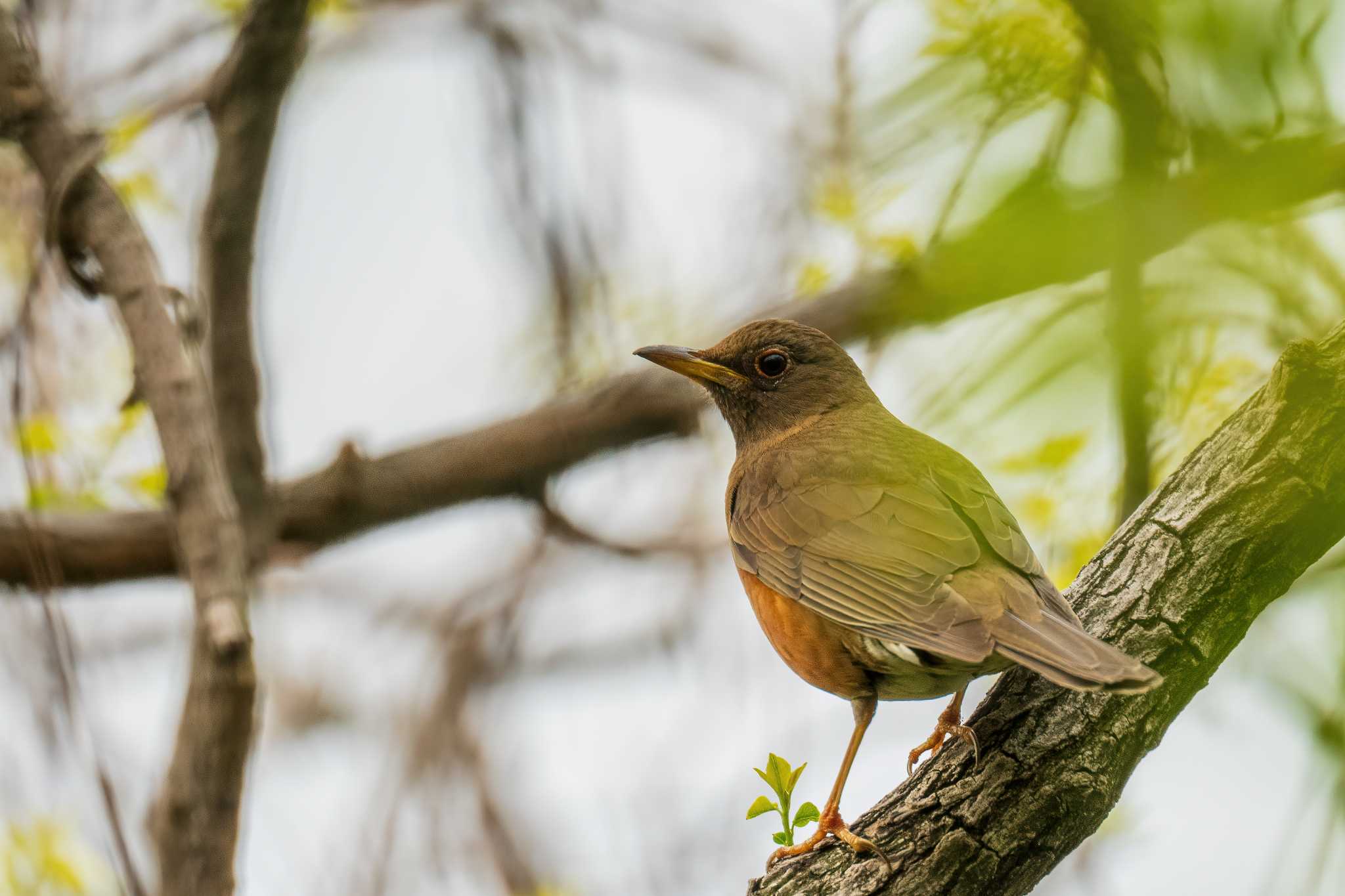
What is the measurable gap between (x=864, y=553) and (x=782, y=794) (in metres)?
1.01

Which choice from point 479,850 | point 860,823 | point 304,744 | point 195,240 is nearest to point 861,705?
point 860,823

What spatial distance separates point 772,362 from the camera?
5.75 meters

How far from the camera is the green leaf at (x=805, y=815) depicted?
3.56 metres

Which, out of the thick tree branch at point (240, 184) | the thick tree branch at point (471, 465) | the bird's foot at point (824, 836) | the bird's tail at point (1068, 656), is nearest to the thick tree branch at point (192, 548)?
the thick tree branch at point (240, 184)

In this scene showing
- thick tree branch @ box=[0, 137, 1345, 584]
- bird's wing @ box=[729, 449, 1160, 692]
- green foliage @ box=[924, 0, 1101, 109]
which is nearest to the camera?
green foliage @ box=[924, 0, 1101, 109]

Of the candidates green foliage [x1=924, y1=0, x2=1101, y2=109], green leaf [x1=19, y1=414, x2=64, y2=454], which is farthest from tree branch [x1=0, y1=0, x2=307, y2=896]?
green foliage [x1=924, y1=0, x2=1101, y2=109]

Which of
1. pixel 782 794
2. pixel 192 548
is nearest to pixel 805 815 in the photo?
pixel 782 794

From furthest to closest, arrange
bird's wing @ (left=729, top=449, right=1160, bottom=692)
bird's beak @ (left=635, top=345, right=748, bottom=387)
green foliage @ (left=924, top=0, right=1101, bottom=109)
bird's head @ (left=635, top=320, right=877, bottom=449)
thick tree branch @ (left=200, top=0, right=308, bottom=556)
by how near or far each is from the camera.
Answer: bird's head @ (left=635, top=320, right=877, bottom=449) → bird's beak @ (left=635, top=345, right=748, bottom=387) → thick tree branch @ (left=200, top=0, right=308, bottom=556) → bird's wing @ (left=729, top=449, right=1160, bottom=692) → green foliage @ (left=924, top=0, right=1101, bottom=109)

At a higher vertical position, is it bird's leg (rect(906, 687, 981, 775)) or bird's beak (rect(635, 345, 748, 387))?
bird's beak (rect(635, 345, 748, 387))

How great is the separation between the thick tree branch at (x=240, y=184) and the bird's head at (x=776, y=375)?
1870mm

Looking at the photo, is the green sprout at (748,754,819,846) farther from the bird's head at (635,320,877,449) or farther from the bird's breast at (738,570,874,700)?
the bird's head at (635,320,877,449)

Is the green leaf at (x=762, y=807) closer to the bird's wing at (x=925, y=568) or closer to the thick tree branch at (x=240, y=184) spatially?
the bird's wing at (x=925, y=568)

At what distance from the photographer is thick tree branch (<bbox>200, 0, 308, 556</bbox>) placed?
195 inches

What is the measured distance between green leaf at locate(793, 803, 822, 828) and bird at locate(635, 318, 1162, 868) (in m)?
0.09
